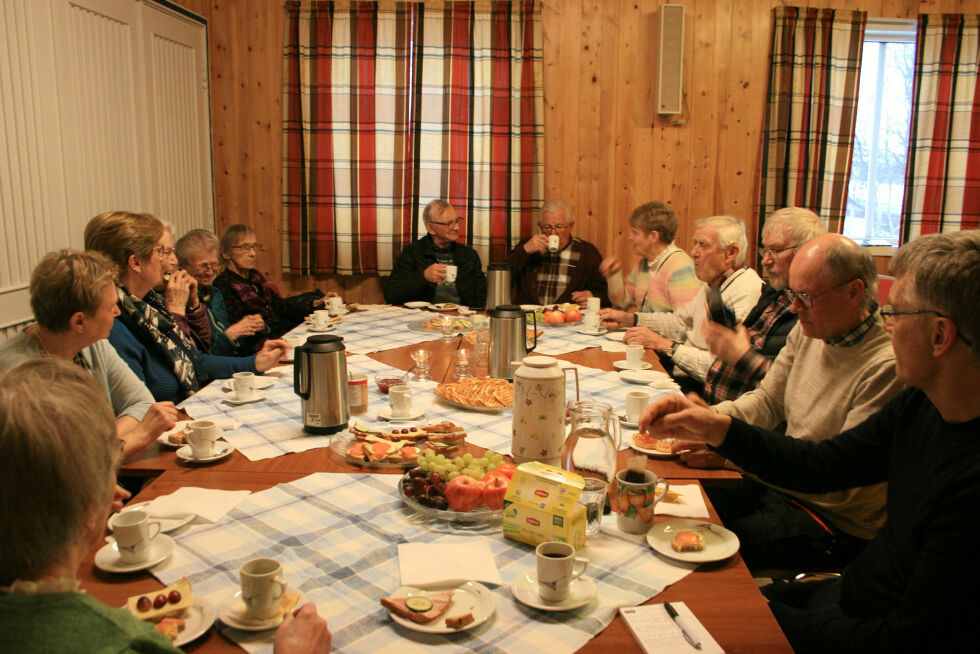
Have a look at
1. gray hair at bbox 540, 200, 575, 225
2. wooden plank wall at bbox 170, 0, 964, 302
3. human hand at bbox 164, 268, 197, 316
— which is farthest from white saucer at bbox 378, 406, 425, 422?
wooden plank wall at bbox 170, 0, 964, 302

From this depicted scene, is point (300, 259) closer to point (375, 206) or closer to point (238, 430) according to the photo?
point (375, 206)

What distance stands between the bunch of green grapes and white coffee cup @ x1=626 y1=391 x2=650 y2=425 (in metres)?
0.60

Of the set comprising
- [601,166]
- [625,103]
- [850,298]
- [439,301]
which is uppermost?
[625,103]

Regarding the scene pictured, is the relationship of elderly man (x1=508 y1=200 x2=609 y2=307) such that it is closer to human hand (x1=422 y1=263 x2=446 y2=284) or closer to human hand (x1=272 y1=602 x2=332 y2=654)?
human hand (x1=422 y1=263 x2=446 y2=284)

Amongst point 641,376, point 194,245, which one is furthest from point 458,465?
point 194,245

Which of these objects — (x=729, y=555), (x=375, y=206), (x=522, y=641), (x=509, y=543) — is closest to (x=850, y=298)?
(x=729, y=555)

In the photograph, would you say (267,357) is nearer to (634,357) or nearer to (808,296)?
(634,357)

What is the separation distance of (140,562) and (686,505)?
1.04m

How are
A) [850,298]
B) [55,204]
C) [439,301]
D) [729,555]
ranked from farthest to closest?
[439,301]
[55,204]
[850,298]
[729,555]

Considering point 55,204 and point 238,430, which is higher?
point 55,204

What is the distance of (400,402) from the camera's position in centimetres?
210

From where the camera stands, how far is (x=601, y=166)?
197 inches

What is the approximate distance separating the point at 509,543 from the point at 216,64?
4522 millimetres

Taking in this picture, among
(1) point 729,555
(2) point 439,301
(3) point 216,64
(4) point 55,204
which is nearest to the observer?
(1) point 729,555
